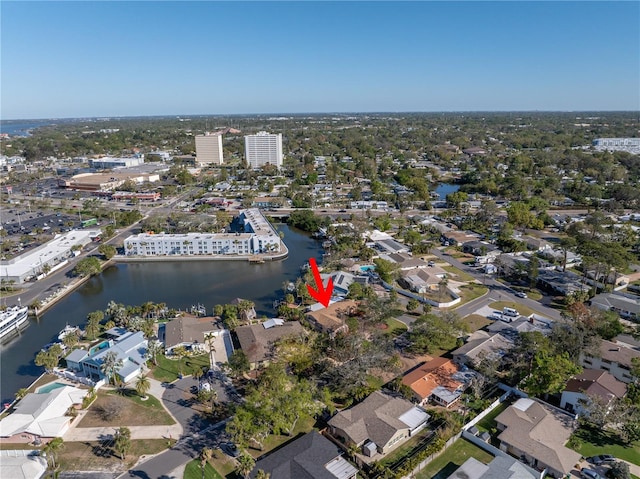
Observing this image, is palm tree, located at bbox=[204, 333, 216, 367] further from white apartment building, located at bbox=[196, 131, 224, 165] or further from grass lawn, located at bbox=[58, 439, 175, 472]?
white apartment building, located at bbox=[196, 131, 224, 165]

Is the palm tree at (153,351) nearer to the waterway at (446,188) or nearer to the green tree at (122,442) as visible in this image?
the green tree at (122,442)

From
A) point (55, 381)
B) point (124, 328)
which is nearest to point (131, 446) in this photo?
point (55, 381)

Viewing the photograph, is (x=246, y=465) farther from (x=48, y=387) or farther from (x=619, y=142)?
(x=619, y=142)

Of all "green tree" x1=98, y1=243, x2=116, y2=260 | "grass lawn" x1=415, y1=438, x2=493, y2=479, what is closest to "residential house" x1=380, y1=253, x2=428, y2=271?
"grass lawn" x1=415, y1=438, x2=493, y2=479

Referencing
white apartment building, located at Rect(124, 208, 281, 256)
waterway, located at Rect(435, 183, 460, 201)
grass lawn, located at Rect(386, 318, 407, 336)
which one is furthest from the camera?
waterway, located at Rect(435, 183, 460, 201)

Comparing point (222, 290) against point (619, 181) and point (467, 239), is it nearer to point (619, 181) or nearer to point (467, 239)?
point (467, 239)

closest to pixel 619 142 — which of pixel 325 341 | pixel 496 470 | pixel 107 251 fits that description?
pixel 325 341
